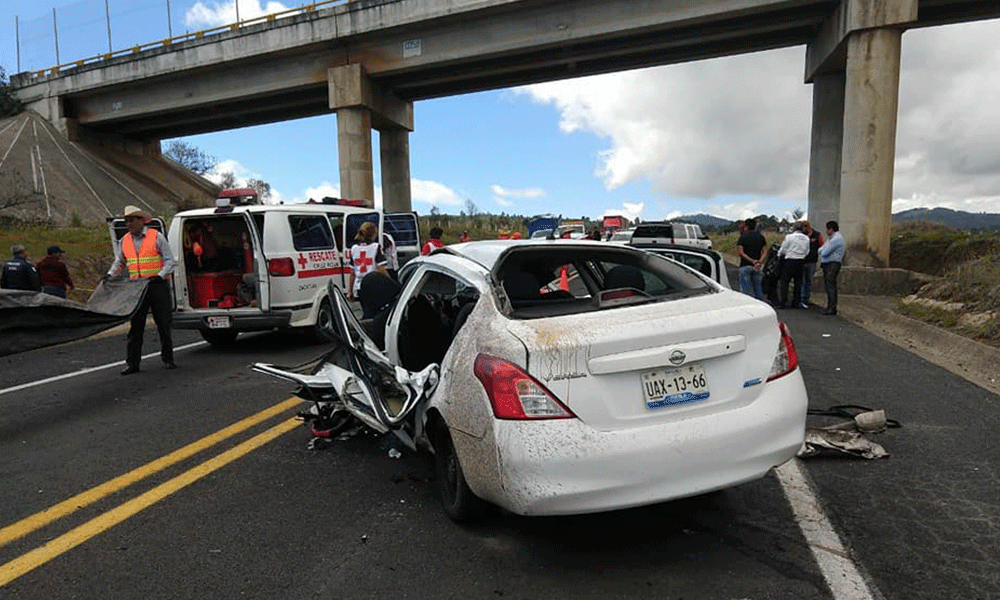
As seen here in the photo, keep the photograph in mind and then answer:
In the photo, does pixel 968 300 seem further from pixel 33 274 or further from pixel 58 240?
pixel 58 240

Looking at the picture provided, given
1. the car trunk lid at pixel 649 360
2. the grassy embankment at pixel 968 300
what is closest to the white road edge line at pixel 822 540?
the car trunk lid at pixel 649 360

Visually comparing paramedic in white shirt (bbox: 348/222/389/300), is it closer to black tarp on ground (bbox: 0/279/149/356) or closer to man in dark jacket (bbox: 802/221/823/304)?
black tarp on ground (bbox: 0/279/149/356)

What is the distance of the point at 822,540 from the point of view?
10.0ft

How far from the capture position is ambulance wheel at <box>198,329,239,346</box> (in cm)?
918

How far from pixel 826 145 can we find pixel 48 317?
2415 cm

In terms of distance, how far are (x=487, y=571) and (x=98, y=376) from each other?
6.52 metres

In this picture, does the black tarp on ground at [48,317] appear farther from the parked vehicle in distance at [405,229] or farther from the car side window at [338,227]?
the parked vehicle in distance at [405,229]

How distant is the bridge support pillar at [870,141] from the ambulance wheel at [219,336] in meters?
16.6

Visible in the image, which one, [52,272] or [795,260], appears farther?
[795,260]

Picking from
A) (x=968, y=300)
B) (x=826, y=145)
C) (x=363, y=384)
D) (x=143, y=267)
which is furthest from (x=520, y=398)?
(x=826, y=145)

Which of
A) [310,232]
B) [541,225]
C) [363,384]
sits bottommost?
[363,384]

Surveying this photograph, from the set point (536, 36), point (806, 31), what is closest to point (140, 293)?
point (536, 36)

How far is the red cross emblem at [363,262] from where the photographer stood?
9.34m

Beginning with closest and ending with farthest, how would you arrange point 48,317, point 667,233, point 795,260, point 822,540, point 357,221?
point 822,540, point 48,317, point 357,221, point 795,260, point 667,233
